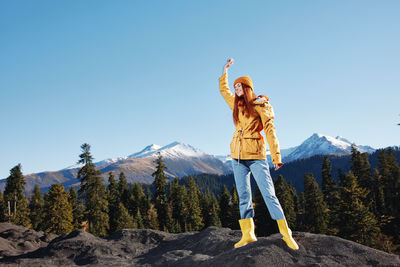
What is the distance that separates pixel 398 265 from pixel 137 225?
154 feet

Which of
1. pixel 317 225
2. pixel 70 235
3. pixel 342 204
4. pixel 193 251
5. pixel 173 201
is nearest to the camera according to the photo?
pixel 193 251

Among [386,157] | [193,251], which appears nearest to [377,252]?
[193,251]

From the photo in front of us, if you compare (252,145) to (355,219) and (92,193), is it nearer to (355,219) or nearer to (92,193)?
(355,219)

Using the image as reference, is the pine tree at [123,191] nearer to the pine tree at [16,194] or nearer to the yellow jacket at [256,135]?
the pine tree at [16,194]

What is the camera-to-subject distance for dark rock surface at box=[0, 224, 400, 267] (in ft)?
20.8

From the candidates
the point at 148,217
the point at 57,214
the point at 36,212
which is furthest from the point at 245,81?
the point at 36,212

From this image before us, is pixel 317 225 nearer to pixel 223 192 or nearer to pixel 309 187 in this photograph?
pixel 309 187

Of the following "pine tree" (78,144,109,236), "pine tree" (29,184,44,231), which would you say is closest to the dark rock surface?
"pine tree" (78,144,109,236)

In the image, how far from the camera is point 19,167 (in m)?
48.0

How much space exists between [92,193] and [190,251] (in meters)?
30.3

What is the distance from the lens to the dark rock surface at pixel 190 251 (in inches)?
250

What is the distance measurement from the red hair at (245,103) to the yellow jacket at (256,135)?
0.11 meters

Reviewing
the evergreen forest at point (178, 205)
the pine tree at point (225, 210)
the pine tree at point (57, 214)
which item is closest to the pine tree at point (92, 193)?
the evergreen forest at point (178, 205)

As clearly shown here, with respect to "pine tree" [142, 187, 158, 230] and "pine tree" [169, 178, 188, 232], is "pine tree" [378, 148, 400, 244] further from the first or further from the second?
"pine tree" [142, 187, 158, 230]
